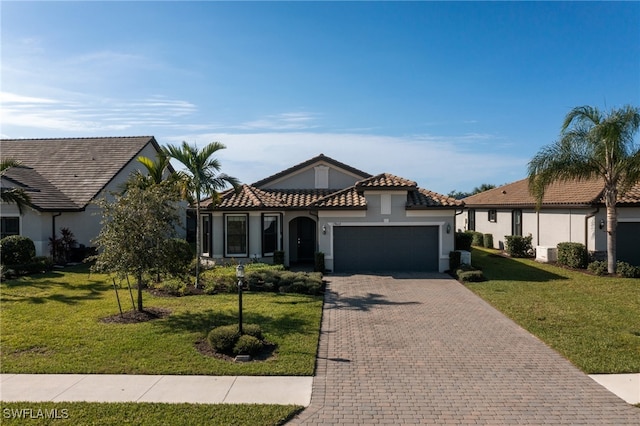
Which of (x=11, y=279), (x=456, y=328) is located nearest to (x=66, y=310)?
(x=11, y=279)

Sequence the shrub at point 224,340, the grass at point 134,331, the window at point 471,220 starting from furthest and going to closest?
the window at point 471,220 < the shrub at point 224,340 < the grass at point 134,331

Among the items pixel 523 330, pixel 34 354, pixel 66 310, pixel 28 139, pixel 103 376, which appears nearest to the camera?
pixel 103 376

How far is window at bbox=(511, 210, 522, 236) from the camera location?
2542 cm

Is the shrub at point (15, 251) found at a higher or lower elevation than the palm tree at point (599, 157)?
lower

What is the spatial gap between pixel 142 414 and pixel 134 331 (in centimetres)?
412

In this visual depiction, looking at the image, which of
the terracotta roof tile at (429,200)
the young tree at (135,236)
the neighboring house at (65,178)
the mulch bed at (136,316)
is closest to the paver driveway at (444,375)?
the mulch bed at (136,316)

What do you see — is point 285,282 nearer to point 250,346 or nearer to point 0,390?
point 250,346

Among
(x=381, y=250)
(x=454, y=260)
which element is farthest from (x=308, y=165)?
(x=454, y=260)

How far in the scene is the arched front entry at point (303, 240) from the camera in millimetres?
21266

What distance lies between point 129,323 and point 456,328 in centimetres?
826

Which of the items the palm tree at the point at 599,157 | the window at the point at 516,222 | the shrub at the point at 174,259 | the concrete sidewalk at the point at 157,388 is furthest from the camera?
the window at the point at 516,222

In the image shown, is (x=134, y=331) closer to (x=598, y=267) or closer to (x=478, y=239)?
(x=598, y=267)

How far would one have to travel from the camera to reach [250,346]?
8.27 m

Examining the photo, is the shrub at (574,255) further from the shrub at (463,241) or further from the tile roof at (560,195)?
the shrub at (463,241)
